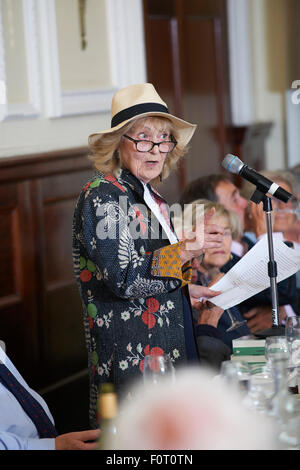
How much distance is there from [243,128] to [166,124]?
349 centimetres

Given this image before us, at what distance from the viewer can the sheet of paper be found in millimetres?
2363

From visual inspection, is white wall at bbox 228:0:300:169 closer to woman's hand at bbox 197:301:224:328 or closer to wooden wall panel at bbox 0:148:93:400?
wooden wall panel at bbox 0:148:93:400

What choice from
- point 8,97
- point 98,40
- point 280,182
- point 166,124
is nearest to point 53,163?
point 8,97

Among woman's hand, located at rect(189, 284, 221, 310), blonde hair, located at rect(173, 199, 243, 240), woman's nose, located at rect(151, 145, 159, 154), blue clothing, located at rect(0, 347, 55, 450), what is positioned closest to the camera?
blue clothing, located at rect(0, 347, 55, 450)

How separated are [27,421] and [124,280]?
484mm

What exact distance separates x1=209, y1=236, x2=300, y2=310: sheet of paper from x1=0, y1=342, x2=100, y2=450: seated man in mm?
727

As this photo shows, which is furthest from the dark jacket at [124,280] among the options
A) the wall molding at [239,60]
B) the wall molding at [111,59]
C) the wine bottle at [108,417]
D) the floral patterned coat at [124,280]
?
the wall molding at [239,60]

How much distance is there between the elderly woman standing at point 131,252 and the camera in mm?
2070

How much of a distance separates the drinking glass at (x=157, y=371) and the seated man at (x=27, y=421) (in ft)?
0.70

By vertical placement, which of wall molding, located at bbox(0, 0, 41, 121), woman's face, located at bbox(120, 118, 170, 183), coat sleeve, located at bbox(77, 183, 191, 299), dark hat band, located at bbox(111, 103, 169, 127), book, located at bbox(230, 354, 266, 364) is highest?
wall molding, located at bbox(0, 0, 41, 121)

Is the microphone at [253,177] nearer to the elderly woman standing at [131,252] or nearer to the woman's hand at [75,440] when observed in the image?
the elderly woman standing at [131,252]

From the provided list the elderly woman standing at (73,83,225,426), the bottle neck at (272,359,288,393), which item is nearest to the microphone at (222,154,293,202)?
the elderly woman standing at (73,83,225,426)

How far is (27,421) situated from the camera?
1860 millimetres

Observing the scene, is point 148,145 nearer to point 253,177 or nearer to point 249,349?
point 253,177
